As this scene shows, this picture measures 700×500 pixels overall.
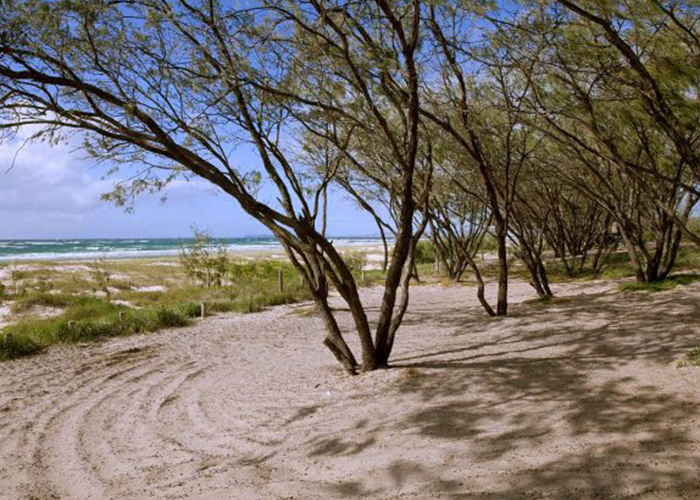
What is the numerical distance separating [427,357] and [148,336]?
263 inches

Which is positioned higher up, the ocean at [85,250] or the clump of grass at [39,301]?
the ocean at [85,250]

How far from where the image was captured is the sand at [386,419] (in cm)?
368

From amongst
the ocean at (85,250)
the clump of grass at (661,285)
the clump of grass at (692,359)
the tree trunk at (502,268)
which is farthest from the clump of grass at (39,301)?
the ocean at (85,250)

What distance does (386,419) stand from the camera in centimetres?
510

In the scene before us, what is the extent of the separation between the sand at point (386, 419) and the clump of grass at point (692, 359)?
0.14m

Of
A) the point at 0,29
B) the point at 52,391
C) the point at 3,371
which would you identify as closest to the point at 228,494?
the point at 52,391

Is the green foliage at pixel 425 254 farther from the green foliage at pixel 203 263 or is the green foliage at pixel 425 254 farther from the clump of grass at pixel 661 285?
the clump of grass at pixel 661 285

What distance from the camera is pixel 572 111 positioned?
896 cm

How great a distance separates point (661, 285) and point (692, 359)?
21.9ft

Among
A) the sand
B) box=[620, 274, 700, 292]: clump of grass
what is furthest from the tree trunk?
box=[620, 274, 700, 292]: clump of grass

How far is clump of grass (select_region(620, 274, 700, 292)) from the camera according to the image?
11.3 metres

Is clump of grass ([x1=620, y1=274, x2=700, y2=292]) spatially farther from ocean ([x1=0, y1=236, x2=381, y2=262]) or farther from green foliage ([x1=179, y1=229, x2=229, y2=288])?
ocean ([x1=0, y1=236, x2=381, y2=262])

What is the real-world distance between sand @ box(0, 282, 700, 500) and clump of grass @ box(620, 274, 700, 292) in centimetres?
201

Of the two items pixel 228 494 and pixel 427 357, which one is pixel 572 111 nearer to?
pixel 427 357
